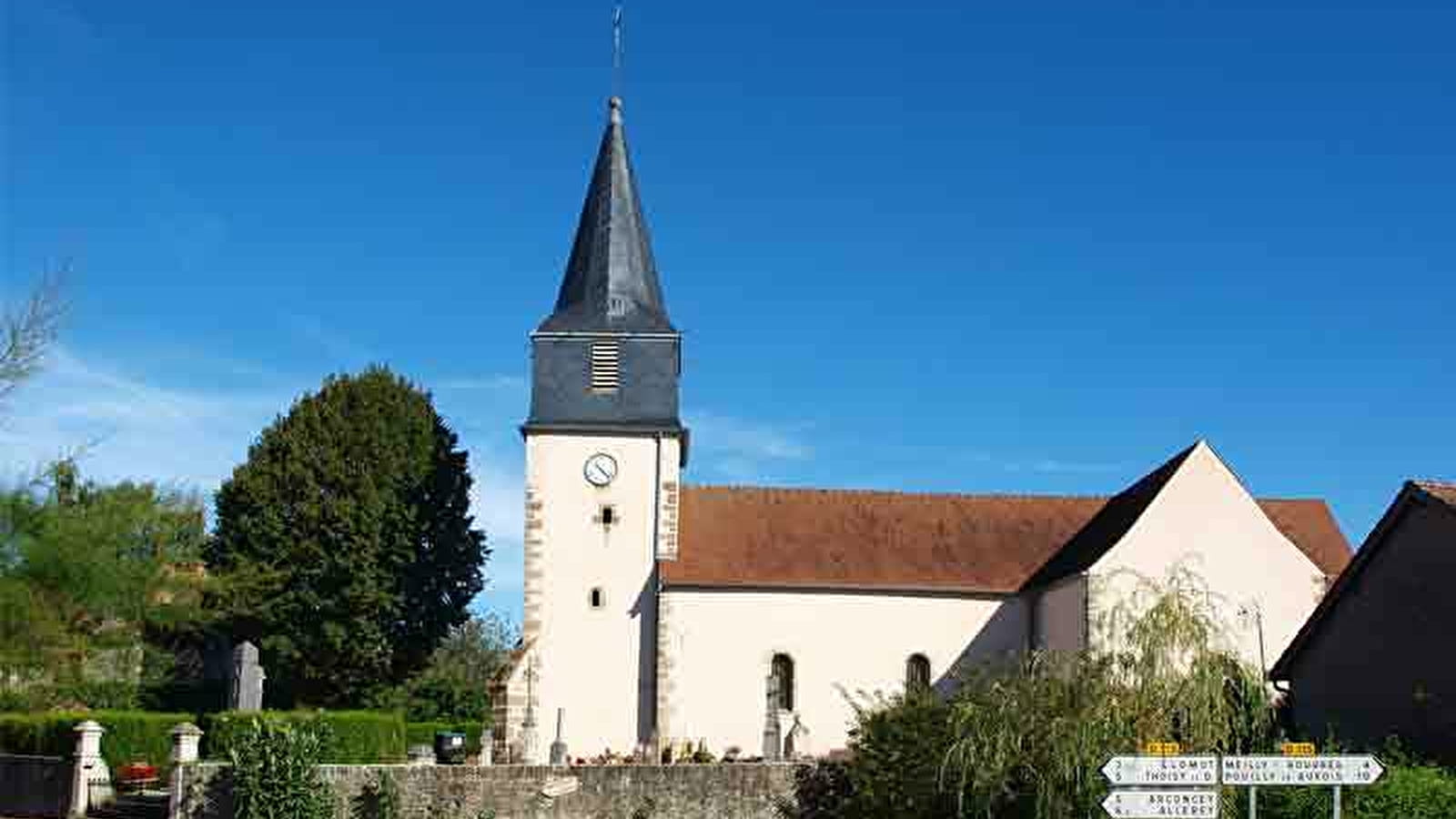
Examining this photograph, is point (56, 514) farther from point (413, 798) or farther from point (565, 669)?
point (565, 669)

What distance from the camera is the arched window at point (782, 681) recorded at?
99.3 ft

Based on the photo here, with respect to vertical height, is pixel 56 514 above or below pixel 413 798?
above

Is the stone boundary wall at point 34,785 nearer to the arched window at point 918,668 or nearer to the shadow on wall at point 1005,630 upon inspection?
the arched window at point 918,668

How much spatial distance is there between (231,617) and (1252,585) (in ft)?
67.6

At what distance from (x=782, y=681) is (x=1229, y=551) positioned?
8.79m

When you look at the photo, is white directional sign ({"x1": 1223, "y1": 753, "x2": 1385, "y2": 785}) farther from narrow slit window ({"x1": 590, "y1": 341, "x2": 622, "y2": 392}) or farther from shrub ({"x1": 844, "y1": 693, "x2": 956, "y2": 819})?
narrow slit window ({"x1": 590, "y1": 341, "x2": 622, "y2": 392})

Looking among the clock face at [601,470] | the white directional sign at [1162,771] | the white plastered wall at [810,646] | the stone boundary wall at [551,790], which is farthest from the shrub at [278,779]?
the white directional sign at [1162,771]

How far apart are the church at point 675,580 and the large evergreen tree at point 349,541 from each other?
470 centimetres

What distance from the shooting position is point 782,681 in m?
30.5

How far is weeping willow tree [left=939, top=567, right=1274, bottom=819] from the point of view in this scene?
14.7 meters

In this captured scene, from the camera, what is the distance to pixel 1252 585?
27.9 m

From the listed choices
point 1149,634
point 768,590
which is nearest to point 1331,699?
point 1149,634

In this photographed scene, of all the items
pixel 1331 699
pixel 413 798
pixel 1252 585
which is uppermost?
pixel 1252 585

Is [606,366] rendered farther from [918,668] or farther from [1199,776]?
[1199,776]
